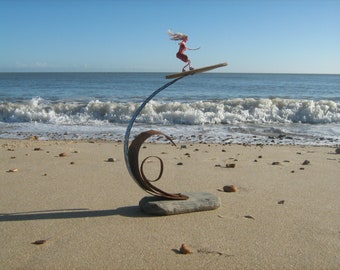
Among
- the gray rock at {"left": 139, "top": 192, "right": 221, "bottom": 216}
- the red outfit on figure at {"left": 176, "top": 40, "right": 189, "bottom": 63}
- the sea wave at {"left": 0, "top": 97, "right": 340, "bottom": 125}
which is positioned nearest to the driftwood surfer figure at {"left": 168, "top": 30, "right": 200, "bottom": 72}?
the red outfit on figure at {"left": 176, "top": 40, "right": 189, "bottom": 63}

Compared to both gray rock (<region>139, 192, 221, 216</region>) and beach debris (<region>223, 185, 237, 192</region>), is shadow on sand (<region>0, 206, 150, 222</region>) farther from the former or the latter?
beach debris (<region>223, 185, 237, 192</region>)

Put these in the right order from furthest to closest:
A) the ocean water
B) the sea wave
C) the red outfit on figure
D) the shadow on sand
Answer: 1. the sea wave
2. the ocean water
3. the red outfit on figure
4. the shadow on sand

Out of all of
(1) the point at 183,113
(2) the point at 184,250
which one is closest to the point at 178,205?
(2) the point at 184,250

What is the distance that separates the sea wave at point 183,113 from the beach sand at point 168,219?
26.1ft

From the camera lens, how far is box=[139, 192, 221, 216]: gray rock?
146 inches

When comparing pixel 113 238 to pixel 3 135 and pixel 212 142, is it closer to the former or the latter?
pixel 212 142

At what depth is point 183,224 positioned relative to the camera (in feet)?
11.6

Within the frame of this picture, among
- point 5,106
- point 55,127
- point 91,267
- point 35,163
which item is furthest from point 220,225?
point 5,106

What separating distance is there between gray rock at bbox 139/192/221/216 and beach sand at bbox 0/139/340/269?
0.06 metres

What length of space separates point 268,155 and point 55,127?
24.7 feet

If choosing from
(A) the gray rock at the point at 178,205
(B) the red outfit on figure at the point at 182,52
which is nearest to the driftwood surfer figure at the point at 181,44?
(B) the red outfit on figure at the point at 182,52

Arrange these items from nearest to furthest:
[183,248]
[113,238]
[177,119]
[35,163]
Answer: [183,248]
[113,238]
[35,163]
[177,119]

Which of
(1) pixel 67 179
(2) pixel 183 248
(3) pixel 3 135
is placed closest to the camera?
(2) pixel 183 248

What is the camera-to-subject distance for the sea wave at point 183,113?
14172 mm
